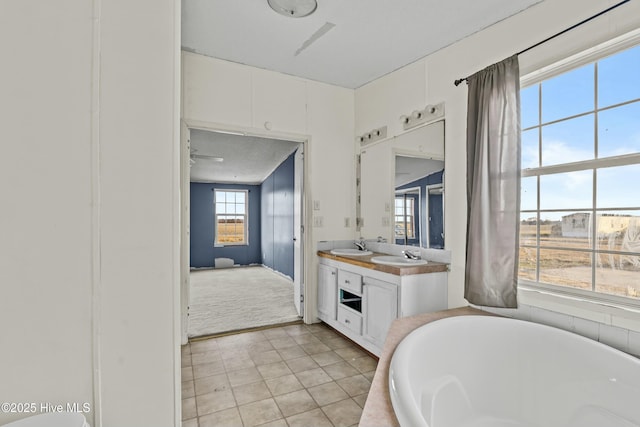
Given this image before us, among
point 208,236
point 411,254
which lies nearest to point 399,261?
point 411,254

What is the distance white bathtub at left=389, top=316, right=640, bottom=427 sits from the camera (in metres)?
1.30

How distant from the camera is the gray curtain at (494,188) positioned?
1985 mm

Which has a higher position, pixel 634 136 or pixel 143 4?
pixel 143 4

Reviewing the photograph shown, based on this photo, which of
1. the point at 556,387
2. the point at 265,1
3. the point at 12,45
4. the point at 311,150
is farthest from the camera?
the point at 311,150

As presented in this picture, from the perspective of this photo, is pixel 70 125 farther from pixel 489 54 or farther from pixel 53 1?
pixel 489 54

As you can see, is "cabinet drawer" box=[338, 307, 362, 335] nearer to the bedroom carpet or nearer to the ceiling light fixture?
the bedroom carpet

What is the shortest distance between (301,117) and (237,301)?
2.76 metres

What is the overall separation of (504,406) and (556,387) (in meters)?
0.26

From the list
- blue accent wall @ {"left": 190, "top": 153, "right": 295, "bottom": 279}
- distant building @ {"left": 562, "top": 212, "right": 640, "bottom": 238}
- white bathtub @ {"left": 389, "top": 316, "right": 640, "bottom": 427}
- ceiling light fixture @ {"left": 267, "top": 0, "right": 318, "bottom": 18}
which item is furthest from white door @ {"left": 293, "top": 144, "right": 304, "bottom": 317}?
distant building @ {"left": 562, "top": 212, "right": 640, "bottom": 238}

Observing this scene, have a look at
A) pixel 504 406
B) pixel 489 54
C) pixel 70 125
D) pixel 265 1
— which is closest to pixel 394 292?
pixel 504 406

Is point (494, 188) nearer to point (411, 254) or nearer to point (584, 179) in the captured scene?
point (584, 179)

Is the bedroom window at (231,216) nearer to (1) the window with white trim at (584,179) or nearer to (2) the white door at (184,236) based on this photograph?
(2) the white door at (184,236)

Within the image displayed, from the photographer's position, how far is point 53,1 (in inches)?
41.0

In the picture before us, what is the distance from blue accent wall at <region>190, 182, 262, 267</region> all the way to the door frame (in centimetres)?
505
